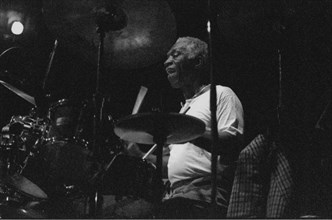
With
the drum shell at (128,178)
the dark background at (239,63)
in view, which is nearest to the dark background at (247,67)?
the dark background at (239,63)

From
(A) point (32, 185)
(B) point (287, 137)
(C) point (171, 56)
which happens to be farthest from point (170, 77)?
(A) point (32, 185)

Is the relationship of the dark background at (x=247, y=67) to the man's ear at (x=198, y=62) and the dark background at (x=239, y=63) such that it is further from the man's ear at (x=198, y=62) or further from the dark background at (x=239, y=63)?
the man's ear at (x=198, y=62)

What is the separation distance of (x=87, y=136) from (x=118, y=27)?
808 mm

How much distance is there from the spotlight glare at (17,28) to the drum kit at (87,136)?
994 millimetres

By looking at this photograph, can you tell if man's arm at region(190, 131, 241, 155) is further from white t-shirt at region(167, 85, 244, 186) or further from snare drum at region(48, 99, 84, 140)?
snare drum at region(48, 99, 84, 140)

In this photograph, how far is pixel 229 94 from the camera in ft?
11.0

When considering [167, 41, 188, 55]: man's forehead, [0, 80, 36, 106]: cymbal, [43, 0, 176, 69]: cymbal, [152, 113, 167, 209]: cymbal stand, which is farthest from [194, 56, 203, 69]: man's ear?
[0, 80, 36, 106]: cymbal

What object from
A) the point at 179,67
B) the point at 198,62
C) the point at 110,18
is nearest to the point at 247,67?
the point at 198,62

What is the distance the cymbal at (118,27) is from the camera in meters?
3.05

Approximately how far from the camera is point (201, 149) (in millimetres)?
3236

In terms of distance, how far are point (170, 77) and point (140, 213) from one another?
0.99 m

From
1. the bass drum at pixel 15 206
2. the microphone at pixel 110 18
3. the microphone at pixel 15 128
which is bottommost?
the bass drum at pixel 15 206

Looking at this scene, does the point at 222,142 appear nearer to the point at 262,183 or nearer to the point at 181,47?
the point at 262,183

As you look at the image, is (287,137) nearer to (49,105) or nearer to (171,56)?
(171,56)
